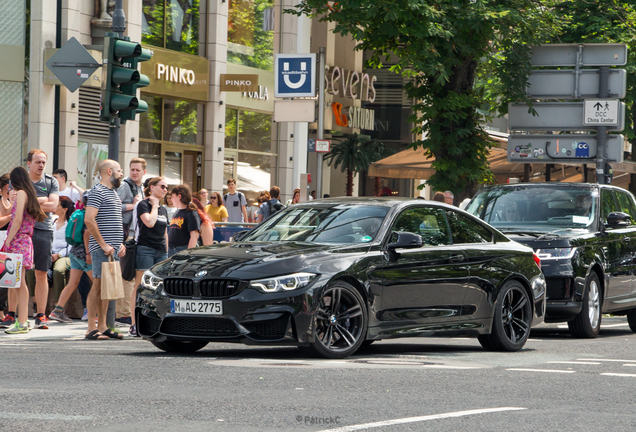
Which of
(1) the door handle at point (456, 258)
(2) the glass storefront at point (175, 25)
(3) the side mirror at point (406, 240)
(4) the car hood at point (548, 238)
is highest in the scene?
(2) the glass storefront at point (175, 25)

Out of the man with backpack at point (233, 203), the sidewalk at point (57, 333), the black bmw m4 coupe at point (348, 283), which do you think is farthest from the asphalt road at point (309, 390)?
the man with backpack at point (233, 203)

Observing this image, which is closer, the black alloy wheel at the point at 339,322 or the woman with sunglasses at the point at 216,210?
the black alloy wheel at the point at 339,322

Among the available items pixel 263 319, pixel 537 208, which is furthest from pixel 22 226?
pixel 537 208

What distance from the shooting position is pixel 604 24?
30406 mm

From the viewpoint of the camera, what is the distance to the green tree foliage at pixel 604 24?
2958 cm

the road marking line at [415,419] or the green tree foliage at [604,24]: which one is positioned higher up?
the green tree foliage at [604,24]

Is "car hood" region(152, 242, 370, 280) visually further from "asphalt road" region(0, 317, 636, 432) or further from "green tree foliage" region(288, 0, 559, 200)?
"green tree foliage" region(288, 0, 559, 200)

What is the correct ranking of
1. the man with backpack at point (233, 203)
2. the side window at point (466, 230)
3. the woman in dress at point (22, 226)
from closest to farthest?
the side window at point (466, 230) → the woman in dress at point (22, 226) → the man with backpack at point (233, 203)

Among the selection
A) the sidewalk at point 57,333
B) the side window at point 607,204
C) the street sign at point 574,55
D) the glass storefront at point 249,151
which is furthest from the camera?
the glass storefront at point 249,151

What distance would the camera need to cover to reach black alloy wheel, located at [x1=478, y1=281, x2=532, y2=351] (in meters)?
10.5

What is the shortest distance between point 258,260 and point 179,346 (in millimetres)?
1322

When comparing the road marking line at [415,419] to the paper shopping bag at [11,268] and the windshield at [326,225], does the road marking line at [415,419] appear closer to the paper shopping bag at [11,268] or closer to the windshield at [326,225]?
the windshield at [326,225]

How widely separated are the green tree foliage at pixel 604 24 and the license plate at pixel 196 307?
73.2 ft

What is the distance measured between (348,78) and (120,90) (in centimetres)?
2791
